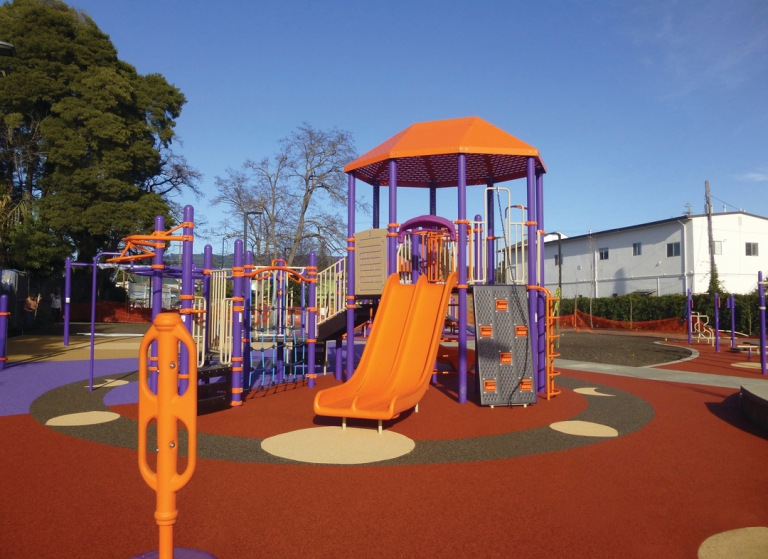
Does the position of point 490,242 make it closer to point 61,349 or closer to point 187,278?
point 187,278

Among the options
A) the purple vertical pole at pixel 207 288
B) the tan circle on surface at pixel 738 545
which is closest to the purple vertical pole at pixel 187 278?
the purple vertical pole at pixel 207 288

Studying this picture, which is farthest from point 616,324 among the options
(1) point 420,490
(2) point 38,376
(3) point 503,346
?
(1) point 420,490

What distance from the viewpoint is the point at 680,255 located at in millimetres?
39188

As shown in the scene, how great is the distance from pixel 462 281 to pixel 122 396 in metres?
6.85

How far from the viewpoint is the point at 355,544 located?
3.76m

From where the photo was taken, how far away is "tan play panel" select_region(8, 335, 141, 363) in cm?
1625

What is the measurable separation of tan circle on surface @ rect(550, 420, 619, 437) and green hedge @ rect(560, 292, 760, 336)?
25.6 m

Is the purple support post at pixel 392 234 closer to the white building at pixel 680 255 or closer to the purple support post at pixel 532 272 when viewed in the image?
the purple support post at pixel 532 272

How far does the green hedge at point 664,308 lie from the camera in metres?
28.6

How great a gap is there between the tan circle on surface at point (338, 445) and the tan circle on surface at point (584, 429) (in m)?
2.31

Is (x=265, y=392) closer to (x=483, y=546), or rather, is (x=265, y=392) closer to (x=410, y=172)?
(x=410, y=172)

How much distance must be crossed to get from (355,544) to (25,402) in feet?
27.2

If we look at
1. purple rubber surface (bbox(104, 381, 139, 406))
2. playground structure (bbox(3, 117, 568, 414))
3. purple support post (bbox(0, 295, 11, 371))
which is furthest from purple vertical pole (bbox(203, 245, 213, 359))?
purple support post (bbox(0, 295, 11, 371))

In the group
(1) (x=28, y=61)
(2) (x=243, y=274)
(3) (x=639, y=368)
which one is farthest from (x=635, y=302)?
(1) (x=28, y=61)
